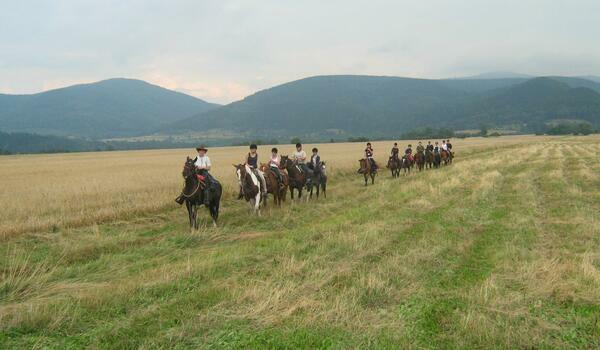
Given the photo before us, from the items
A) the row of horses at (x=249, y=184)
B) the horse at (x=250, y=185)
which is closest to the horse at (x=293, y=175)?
the row of horses at (x=249, y=184)

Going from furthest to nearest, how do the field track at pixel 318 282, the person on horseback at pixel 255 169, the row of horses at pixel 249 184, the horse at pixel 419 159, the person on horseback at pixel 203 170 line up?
the horse at pixel 419 159
the person on horseback at pixel 255 169
the person on horseback at pixel 203 170
the row of horses at pixel 249 184
the field track at pixel 318 282

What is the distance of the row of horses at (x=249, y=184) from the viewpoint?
451 inches

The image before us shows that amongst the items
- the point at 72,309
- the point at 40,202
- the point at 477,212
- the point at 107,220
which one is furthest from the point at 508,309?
the point at 40,202

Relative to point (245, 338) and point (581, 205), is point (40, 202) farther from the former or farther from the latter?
point (581, 205)

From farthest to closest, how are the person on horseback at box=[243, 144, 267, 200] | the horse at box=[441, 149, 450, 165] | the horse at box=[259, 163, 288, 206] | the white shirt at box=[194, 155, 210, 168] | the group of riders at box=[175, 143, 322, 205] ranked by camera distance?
the horse at box=[441, 149, 450, 165] → the horse at box=[259, 163, 288, 206] → the person on horseback at box=[243, 144, 267, 200] → the white shirt at box=[194, 155, 210, 168] → the group of riders at box=[175, 143, 322, 205]

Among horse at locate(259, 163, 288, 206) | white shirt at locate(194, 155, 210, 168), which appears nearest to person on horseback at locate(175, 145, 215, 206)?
white shirt at locate(194, 155, 210, 168)

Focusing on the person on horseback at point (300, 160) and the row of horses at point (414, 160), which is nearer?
the person on horseback at point (300, 160)

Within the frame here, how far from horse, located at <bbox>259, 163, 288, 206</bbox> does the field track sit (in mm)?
2775

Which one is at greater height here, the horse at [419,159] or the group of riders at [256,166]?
the group of riders at [256,166]

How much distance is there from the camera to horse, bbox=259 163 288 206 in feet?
48.8

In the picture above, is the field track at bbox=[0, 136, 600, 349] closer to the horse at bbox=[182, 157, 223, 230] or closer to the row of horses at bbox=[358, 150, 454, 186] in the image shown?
the horse at bbox=[182, 157, 223, 230]

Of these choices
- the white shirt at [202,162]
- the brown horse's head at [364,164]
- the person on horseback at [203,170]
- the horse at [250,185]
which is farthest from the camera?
the brown horse's head at [364,164]

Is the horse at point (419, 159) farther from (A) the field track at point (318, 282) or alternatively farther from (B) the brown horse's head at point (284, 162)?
(A) the field track at point (318, 282)

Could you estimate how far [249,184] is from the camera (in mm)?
13555
